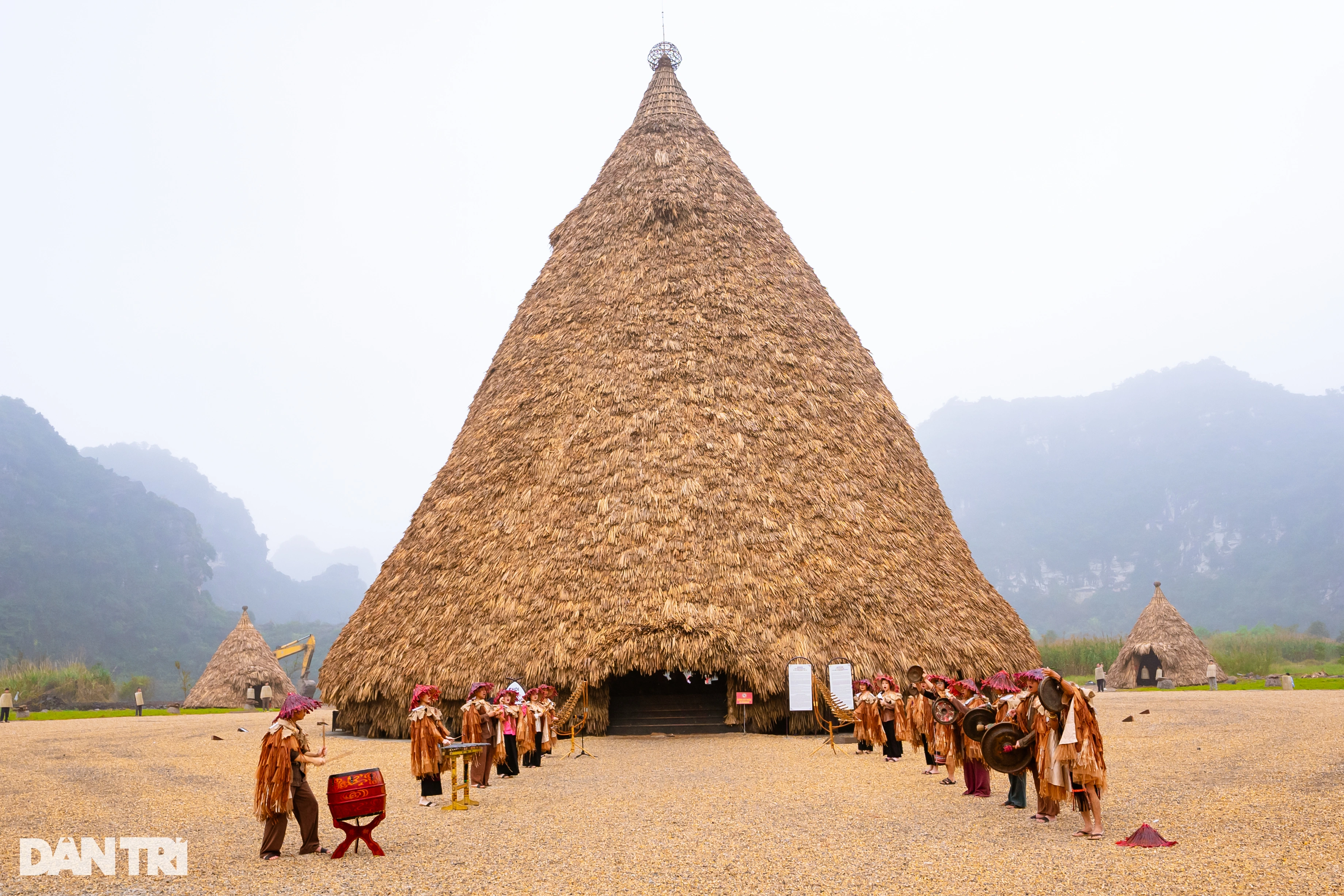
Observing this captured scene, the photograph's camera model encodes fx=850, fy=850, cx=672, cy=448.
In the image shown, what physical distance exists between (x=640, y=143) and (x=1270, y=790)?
20612mm

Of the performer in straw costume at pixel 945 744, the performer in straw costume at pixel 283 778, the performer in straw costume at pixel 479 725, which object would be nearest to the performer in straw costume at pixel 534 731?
the performer in straw costume at pixel 479 725

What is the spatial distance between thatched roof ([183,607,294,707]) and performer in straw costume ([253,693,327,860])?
86.9ft

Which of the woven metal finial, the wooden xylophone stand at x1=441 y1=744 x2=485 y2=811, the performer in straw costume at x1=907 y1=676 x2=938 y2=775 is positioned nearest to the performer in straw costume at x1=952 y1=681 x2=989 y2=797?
the performer in straw costume at x1=907 y1=676 x2=938 y2=775

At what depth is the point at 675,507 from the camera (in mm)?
16578

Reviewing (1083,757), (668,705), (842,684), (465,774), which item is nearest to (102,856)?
(465,774)

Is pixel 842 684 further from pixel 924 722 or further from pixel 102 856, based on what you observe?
pixel 102 856

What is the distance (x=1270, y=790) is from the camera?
29.0ft

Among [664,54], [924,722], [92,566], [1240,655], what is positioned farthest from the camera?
[92,566]

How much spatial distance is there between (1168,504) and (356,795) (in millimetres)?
169350

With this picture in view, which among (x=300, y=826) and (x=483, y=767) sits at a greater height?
(x=300, y=826)

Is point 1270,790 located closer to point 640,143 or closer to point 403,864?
point 403,864

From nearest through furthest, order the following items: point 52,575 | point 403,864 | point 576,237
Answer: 1. point 403,864
2. point 576,237
3. point 52,575

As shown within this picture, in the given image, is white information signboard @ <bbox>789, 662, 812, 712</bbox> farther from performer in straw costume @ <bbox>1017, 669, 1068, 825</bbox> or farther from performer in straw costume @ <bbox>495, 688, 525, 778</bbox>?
performer in straw costume @ <bbox>1017, 669, 1068, 825</bbox>

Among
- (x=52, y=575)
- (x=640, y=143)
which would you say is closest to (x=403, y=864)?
(x=640, y=143)
